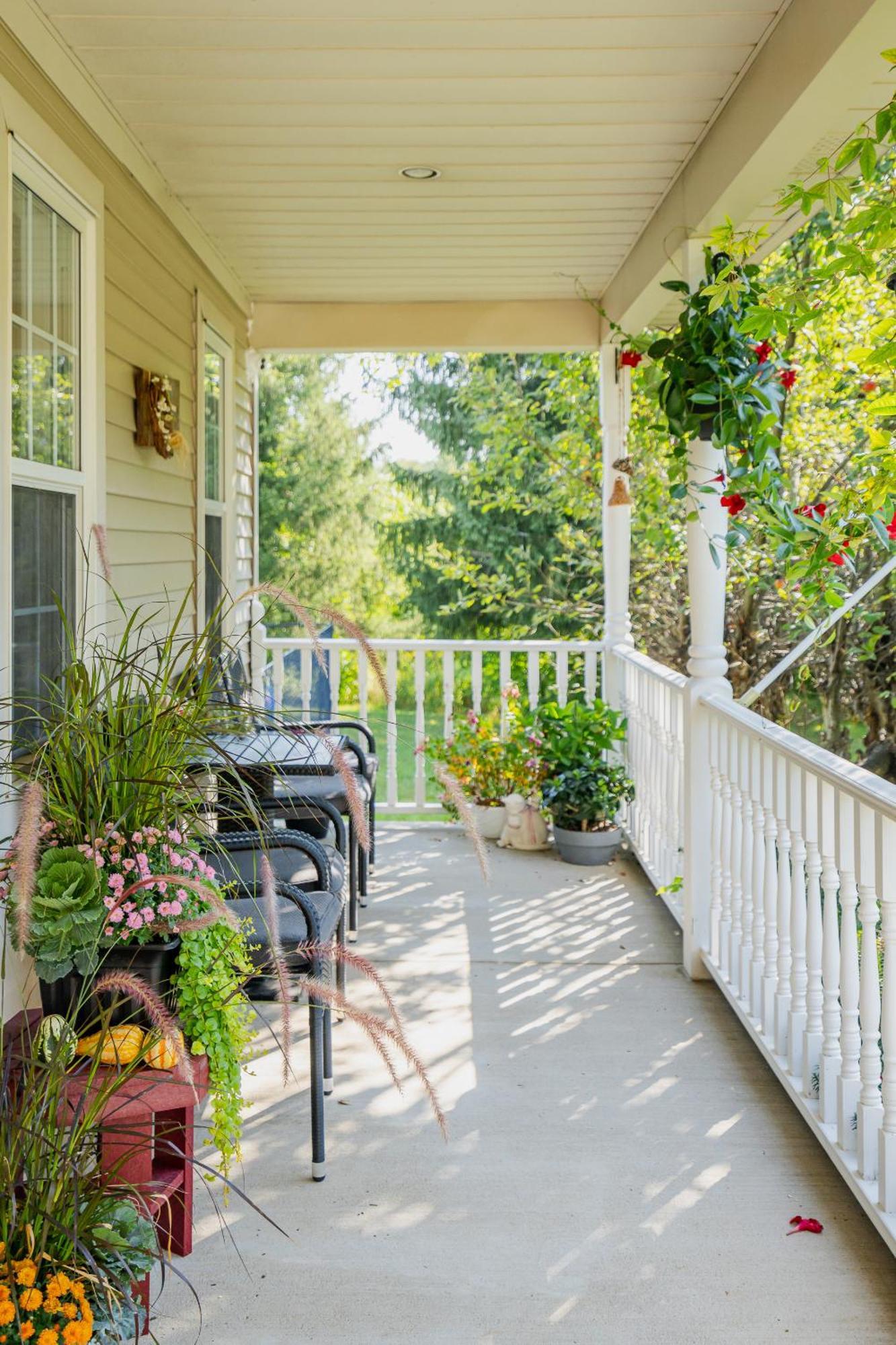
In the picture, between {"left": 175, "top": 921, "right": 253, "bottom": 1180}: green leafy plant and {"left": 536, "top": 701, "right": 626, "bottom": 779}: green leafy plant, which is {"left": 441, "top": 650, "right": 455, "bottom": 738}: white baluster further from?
{"left": 175, "top": 921, "right": 253, "bottom": 1180}: green leafy plant

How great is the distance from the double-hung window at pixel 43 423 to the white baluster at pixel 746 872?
1.90 metres

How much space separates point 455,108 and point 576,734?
9.97ft

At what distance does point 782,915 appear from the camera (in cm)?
310

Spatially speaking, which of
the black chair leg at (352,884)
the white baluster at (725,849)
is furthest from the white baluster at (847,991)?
the black chair leg at (352,884)

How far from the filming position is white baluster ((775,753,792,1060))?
3.01m

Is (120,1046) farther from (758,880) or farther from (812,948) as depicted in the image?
(758,880)

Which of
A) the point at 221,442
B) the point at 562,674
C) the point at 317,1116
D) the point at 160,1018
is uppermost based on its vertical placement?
the point at 221,442

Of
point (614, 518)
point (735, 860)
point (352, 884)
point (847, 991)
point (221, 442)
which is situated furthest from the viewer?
point (614, 518)

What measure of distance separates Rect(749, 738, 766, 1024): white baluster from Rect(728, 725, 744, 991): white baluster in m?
0.15

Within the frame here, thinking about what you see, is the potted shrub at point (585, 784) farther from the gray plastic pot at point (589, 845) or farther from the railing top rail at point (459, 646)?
the railing top rail at point (459, 646)

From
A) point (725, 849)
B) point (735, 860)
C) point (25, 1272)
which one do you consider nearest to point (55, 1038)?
point (25, 1272)

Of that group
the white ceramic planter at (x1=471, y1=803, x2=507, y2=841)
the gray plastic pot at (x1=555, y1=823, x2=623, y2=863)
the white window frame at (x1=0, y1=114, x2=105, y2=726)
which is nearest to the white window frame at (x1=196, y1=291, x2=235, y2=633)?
the white window frame at (x1=0, y1=114, x2=105, y2=726)

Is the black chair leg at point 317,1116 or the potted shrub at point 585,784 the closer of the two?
the black chair leg at point 317,1116

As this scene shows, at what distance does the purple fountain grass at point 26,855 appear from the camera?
1.42m
